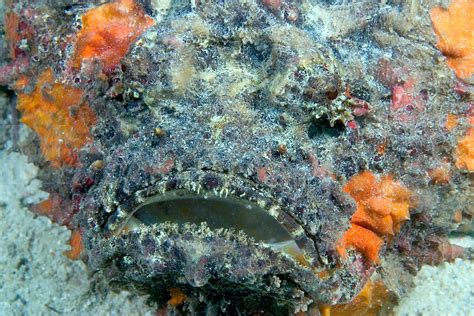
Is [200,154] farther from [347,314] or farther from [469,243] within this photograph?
[469,243]

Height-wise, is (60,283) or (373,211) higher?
(373,211)

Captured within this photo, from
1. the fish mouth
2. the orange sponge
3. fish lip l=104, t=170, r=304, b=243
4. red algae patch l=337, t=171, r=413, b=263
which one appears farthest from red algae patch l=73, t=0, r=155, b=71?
the orange sponge

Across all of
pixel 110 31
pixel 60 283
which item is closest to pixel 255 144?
pixel 110 31

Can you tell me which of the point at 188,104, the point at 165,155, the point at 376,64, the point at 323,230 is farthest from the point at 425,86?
the point at 165,155

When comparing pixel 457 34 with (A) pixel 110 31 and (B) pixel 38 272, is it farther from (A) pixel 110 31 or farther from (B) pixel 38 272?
(B) pixel 38 272

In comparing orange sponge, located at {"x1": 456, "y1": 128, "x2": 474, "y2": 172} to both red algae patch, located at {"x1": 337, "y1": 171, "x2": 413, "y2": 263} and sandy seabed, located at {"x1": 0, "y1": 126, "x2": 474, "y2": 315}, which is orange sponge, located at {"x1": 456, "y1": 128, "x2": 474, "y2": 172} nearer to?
red algae patch, located at {"x1": 337, "y1": 171, "x2": 413, "y2": 263}

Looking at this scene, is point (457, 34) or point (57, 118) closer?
point (457, 34)
